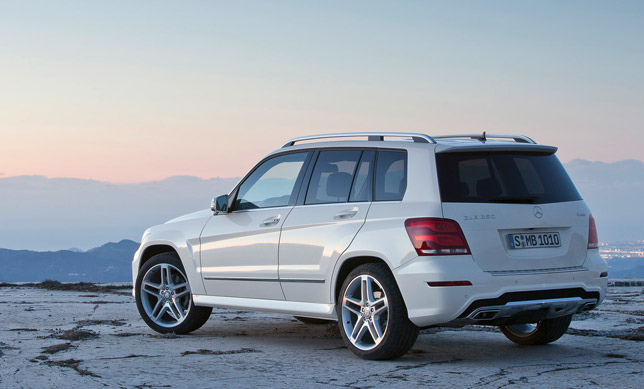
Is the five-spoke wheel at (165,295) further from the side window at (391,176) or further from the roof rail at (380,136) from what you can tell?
the side window at (391,176)

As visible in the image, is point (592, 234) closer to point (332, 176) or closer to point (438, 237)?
point (438, 237)

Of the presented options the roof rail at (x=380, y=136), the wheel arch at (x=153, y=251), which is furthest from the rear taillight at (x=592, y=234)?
Result: the wheel arch at (x=153, y=251)

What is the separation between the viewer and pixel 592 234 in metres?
7.39

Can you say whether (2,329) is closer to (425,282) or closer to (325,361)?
(325,361)

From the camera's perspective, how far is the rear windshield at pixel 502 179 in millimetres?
6895

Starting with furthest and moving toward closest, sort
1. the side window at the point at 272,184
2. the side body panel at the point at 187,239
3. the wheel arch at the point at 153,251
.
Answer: the wheel arch at the point at 153,251 → the side body panel at the point at 187,239 → the side window at the point at 272,184

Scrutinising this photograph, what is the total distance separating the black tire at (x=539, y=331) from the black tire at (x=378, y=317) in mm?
1706

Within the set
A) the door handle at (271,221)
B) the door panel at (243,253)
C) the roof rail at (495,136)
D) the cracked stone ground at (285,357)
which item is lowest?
the cracked stone ground at (285,357)

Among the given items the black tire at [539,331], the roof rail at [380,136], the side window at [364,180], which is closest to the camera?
the roof rail at [380,136]

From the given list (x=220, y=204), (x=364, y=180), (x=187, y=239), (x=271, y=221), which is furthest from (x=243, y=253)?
(x=364, y=180)

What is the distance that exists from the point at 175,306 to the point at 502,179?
388 cm

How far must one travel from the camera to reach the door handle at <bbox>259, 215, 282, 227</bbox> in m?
8.02

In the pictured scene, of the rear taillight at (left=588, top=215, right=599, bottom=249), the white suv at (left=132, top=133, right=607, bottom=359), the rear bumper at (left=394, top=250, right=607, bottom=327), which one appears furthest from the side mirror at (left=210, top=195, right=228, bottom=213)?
the rear taillight at (left=588, top=215, right=599, bottom=249)

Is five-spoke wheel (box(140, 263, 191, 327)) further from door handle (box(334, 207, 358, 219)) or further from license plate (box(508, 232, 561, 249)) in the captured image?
license plate (box(508, 232, 561, 249))
